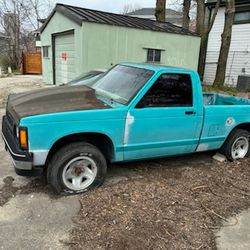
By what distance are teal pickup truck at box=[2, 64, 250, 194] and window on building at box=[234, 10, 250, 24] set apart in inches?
495

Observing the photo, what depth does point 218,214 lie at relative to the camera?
11.3ft

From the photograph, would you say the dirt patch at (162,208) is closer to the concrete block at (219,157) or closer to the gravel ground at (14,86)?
the concrete block at (219,157)

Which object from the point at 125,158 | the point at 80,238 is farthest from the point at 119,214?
the point at 125,158

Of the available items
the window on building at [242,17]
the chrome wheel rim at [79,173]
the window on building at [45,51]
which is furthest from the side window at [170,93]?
the window on building at [242,17]

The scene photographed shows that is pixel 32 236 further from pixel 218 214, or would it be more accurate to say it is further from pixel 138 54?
pixel 138 54

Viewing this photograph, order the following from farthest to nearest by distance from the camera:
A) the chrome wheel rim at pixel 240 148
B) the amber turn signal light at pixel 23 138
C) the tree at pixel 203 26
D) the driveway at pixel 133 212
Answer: the tree at pixel 203 26
the chrome wheel rim at pixel 240 148
the amber turn signal light at pixel 23 138
the driveway at pixel 133 212

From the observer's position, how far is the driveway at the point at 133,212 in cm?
287

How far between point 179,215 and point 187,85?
1.92m

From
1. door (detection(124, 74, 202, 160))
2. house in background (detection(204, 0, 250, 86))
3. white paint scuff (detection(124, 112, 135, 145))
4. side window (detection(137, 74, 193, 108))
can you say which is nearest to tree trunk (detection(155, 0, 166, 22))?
house in background (detection(204, 0, 250, 86))

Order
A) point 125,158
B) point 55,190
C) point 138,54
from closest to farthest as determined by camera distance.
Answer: point 55,190 < point 125,158 < point 138,54

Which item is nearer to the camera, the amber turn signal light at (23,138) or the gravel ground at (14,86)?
the amber turn signal light at (23,138)

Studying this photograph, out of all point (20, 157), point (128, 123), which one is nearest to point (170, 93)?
point (128, 123)

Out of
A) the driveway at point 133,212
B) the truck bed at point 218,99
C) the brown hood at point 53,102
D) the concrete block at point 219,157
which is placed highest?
the brown hood at point 53,102

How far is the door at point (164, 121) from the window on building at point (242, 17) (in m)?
13.2
